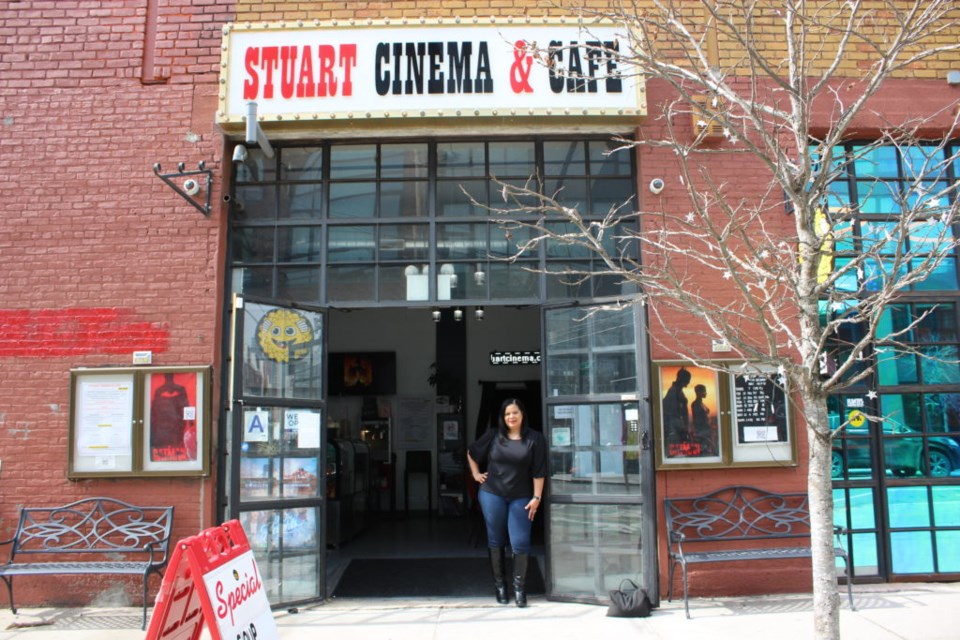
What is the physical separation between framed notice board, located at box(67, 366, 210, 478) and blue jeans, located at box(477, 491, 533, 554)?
244cm

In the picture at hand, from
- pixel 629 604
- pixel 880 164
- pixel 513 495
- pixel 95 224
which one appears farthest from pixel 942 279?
pixel 95 224

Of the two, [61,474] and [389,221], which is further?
[389,221]

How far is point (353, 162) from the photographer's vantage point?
7500mm

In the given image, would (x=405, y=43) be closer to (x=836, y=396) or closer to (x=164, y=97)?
(x=164, y=97)

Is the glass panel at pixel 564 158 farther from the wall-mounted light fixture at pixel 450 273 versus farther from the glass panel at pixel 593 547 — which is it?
the glass panel at pixel 593 547

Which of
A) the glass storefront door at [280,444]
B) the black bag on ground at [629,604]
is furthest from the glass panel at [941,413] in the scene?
the glass storefront door at [280,444]

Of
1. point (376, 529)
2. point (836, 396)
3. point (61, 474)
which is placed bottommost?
point (376, 529)

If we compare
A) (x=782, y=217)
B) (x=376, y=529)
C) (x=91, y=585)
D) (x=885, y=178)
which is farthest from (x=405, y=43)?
(x=376, y=529)

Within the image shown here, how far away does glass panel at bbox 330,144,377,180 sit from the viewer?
746 centimetres

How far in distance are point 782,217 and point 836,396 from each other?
5.59 ft

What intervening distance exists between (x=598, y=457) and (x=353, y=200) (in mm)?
3278

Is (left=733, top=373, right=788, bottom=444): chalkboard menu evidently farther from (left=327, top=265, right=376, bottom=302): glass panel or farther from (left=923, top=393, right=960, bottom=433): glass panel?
(left=327, top=265, right=376, bottom=302): glass panel

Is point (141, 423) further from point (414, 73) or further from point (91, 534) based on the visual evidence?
point (414, 73)

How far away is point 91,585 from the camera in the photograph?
6.72m
